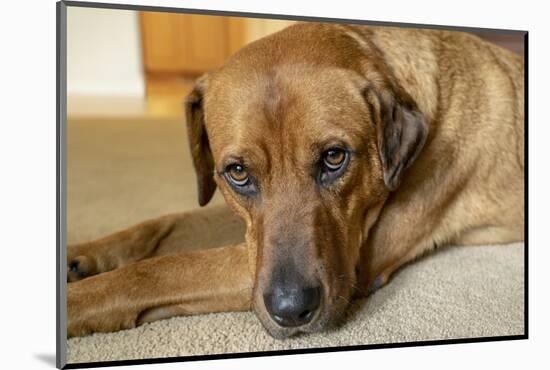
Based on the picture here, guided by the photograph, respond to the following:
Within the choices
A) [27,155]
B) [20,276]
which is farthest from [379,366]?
[27,155]

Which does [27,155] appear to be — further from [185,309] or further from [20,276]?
[185,309]

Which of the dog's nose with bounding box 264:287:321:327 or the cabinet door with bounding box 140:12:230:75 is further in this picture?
the cabinet door with bounding box 140:12:230:75

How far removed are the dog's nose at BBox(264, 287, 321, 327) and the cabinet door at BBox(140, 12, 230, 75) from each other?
106 cm

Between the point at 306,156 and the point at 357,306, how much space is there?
55 cm

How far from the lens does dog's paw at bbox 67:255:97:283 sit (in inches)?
83.4

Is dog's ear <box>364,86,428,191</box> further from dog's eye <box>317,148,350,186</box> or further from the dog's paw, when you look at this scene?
the dog's paw

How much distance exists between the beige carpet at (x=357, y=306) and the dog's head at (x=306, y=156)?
174 millimetres

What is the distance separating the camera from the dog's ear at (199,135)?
220cm

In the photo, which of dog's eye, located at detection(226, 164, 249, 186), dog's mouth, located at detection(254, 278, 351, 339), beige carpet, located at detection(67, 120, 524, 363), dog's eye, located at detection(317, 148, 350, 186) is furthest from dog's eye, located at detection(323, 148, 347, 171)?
beige carpet, located at detection(67, 120, 524, 363)

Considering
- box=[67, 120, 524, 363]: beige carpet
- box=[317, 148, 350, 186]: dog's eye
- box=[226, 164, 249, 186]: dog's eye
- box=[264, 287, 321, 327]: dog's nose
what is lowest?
box=[67, 120, 524, 363]: beige carpet

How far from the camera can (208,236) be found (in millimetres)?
2430

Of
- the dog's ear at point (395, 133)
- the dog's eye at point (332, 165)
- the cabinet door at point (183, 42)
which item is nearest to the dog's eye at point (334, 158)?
the dog's eye at point (332, 165)

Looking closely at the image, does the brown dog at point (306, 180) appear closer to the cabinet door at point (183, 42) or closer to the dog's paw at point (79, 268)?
the dog's paw at point (79, 268)
